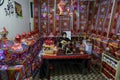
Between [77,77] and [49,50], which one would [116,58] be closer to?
[77,77]

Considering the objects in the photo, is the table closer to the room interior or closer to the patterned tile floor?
the room interior

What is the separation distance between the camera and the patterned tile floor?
10.2 feet

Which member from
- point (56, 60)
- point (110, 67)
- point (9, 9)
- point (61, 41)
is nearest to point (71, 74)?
point (56, 60)

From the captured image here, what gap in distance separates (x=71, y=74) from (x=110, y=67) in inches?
38.7

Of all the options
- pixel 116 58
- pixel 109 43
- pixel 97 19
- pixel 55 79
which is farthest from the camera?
pixel 97 19

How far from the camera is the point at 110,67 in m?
2.93

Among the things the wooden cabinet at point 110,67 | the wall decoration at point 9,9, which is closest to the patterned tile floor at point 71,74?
the wooden cabinet at point 110,67

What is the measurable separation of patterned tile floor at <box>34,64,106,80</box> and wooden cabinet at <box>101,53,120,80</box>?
17 cm

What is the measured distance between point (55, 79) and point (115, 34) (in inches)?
75.2

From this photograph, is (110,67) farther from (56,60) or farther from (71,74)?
(56,60)

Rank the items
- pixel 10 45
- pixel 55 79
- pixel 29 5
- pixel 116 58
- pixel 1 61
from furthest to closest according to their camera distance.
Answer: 1. pixel 29 5
2. pixel 55 79
3. pixel 116 58
4. pixel 10 45
5. pixel 1 61

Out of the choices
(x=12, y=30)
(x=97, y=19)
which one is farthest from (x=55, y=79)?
(x=97, y=19)

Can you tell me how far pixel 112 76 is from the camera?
2.83 m

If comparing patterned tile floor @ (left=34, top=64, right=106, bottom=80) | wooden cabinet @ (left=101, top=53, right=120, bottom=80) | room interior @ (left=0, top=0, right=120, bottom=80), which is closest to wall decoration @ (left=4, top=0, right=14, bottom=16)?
room interior @ (left=0, top=0, right=120, bottom=80)
